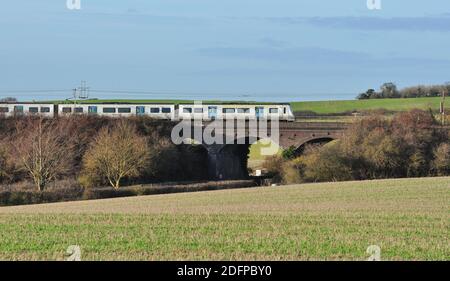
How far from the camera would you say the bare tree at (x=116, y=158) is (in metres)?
51.7

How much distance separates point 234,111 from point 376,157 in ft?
72.4

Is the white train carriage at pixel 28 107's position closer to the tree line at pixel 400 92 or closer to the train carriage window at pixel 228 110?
the train carriage window at pixel 228 110

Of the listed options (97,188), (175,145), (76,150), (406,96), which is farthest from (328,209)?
(406,96)

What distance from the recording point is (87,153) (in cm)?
5441

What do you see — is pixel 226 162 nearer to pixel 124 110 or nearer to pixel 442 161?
pixel 124 110

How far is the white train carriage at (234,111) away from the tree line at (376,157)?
13.6m

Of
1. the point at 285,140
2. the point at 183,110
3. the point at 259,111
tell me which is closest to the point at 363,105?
the point at 259,111

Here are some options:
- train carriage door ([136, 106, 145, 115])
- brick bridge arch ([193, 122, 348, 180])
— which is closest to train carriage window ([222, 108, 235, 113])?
brick bridge arch ([193, 122, 348, 180])

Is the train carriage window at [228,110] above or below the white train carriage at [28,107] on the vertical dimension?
below

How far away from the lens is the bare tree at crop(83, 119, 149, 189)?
2036 inches

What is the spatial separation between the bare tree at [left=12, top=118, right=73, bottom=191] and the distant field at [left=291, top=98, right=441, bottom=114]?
58426 mm

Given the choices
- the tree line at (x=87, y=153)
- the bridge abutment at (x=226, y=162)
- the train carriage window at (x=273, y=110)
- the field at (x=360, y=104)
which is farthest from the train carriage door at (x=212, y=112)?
the field at (x=360, y=104)

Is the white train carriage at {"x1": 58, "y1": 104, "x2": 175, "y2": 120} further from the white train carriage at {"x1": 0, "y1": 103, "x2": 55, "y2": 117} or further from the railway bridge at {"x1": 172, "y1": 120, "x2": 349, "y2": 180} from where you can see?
the railway bridge at {"x1": 172, "y1": 120, "x2": 349, "y2": 180}
